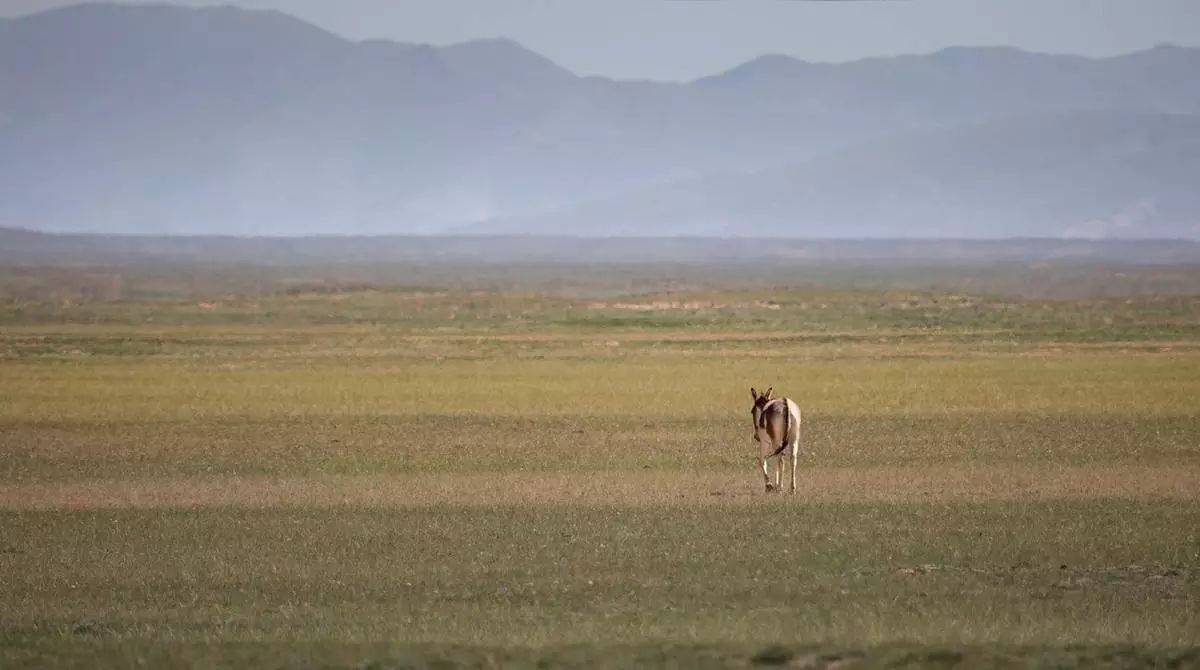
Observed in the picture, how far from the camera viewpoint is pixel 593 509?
1958cm

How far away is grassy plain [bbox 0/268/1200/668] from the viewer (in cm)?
1246

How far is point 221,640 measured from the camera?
12266 millimetres

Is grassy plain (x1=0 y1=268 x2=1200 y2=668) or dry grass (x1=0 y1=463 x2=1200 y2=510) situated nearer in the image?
grassy plain (x1=0 y1=268 x2=1200 y2=668)

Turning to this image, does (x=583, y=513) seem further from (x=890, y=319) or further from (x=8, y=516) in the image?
(x=890, y=319)

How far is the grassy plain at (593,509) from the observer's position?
12.5 metres

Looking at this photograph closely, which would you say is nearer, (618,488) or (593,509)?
(593,509)

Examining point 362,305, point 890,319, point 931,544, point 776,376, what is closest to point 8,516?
point 931,544

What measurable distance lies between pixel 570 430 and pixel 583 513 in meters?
10.5

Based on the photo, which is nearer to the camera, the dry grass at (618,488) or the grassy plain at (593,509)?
the grassy plain at (593,509)

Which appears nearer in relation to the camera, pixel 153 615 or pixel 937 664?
pixel 937 664

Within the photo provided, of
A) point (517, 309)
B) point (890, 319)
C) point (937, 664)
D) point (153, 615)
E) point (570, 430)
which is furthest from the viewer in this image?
point (517, 309)

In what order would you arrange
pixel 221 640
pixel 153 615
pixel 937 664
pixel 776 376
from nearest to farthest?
pixel 937 664
pixel 221 640
pixel 153 615
pixel 776 376

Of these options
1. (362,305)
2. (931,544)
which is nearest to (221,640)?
(931,544)

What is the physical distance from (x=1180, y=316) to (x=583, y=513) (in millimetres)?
50118
